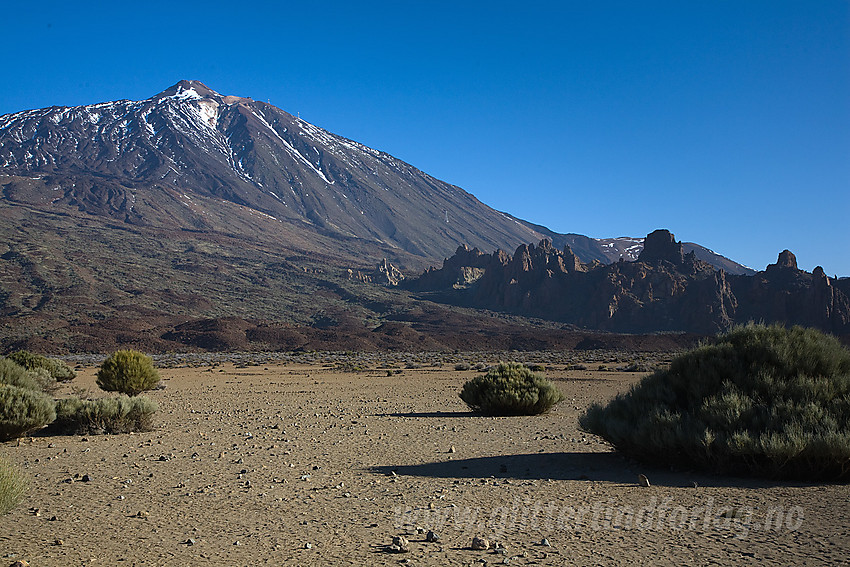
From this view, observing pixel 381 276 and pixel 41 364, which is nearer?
pixel 41 364

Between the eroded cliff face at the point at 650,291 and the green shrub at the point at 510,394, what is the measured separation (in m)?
68.8

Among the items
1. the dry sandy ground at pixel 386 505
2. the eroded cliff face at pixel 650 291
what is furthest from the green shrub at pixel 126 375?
the eroded cliff face at pixel 650 291

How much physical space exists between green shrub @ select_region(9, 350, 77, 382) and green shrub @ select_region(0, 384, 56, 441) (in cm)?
1250

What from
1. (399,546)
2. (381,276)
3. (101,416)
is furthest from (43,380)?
(381,276)

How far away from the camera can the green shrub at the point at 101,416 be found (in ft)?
39.8

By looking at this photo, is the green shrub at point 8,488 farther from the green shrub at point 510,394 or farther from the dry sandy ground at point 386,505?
the green shrub at point 510,394

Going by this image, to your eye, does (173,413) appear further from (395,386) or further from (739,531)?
(739,531)

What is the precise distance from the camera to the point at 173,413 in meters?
16.3

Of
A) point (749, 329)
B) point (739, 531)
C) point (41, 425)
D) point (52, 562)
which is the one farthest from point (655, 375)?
point (41, 425)

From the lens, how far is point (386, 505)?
6.85 m

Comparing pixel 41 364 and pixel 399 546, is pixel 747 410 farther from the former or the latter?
pixel 41 364

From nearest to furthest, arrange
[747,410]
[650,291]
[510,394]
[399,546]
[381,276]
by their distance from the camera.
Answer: [399,546] < [747,410] < [510,394] < [650,291] < [381,276]

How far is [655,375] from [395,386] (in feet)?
61.8

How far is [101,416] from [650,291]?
90.8 metres
